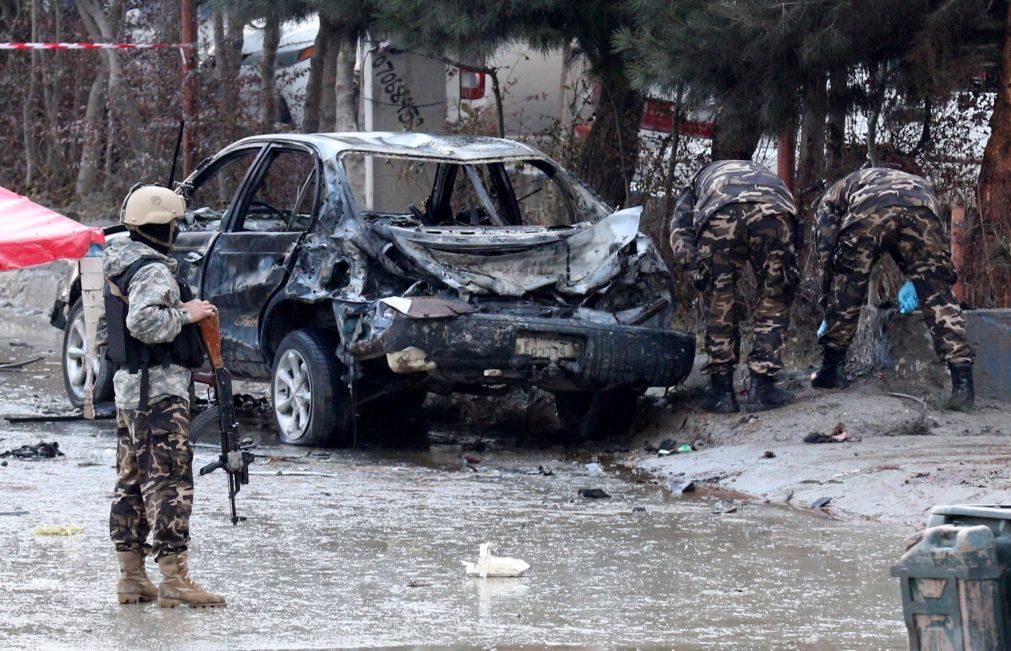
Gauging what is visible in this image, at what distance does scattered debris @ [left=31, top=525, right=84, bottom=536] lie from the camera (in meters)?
6.83

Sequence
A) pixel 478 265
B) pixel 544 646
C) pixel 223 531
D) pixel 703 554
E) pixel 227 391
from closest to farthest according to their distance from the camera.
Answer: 1. pixel 544 646
2. pixel 227 391
3. pixel 703 554
4. pixel 223 531
5. pixel 478 265

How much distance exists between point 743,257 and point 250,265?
9.85 feet

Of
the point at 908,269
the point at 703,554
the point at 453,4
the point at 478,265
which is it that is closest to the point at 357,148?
the point at 478,265

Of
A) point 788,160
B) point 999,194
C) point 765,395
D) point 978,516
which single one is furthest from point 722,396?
point 978,516

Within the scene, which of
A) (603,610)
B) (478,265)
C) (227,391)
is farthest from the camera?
(478,265)

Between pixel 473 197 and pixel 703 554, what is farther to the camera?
pixel 473 197

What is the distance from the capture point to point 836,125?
11.4m

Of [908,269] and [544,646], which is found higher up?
[908,269]

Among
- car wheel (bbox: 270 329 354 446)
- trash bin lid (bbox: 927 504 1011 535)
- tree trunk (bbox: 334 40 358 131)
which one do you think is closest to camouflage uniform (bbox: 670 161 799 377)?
car wheel (bbox: 270 329 354 446)

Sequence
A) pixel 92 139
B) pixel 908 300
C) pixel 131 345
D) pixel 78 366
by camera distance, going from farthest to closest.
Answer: pixel 92 139, pixel 78 366, pixel 908 300, pixel 131 345

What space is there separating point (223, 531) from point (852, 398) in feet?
13.5

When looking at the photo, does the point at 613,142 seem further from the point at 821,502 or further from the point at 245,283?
the point at 821,502

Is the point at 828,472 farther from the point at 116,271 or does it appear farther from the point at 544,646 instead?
the point at 116,271

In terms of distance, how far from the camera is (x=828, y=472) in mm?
8016
